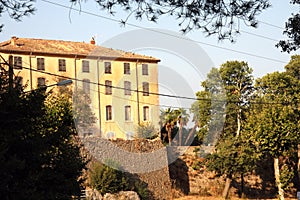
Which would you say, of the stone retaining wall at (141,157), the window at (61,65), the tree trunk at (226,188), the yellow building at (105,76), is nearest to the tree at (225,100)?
the tree trunk at (226,188)

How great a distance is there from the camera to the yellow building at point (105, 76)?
45562mm

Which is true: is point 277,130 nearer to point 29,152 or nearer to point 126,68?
point 29,152

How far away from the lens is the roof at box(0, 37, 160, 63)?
4406 centimetres

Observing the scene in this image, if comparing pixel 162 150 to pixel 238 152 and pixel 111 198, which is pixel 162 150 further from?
pixel 111 198

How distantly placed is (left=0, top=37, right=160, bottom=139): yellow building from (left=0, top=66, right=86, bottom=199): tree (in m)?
32.8

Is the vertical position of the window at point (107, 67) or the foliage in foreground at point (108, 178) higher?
the window at point (107, 67)

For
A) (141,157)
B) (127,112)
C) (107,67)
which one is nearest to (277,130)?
(141,157)

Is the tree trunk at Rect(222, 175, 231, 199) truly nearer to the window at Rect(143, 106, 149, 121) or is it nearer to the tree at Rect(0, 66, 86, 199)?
the window at Rect(143, 106, 149, 121)

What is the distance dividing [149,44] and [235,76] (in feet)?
34.8

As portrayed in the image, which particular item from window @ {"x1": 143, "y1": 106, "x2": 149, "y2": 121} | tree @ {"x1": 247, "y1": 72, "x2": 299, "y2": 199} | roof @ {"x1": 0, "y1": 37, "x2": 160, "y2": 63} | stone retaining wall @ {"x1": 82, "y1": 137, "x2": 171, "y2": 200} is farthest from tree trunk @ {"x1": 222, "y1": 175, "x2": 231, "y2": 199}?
roof @ {"x1": 0, "y1": 37, "x2": 160, "y2": 63}

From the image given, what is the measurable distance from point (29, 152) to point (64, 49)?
37172 millimetres

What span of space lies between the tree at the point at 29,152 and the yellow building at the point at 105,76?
108 feet

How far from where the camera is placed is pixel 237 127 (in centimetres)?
3612

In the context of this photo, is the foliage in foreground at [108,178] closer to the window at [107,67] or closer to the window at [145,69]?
the window at [107,67]
